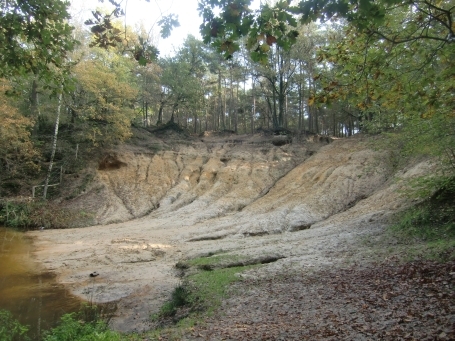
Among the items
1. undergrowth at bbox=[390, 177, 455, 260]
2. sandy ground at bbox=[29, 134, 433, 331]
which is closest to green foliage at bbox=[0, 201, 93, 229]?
sandy ground at bbox=[29, 134, 433, 331]

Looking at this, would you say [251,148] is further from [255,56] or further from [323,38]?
[255,56]

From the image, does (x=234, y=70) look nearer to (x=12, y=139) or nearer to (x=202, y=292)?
(x=12, y=139)

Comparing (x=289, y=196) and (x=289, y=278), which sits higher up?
(x=289, y=196)

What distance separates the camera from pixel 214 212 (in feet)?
75.7

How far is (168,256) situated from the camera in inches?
577

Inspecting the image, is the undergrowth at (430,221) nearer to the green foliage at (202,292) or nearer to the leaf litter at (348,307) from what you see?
the leaf litter at (348,307)

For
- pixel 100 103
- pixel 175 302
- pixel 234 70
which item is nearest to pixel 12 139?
pixel 100 103

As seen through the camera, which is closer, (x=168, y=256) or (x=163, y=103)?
(x=168, y=256)

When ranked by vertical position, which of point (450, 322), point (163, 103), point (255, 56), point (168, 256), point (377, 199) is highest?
point (163, 103)

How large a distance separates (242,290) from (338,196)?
577 inches

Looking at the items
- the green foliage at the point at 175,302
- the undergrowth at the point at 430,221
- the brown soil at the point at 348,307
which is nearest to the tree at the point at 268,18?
the brown soil at the point at 348,307

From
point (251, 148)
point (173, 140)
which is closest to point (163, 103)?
point (173, 140)

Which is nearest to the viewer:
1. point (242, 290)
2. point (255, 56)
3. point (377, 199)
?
point (255, 56)

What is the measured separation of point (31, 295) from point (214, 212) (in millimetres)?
13843
